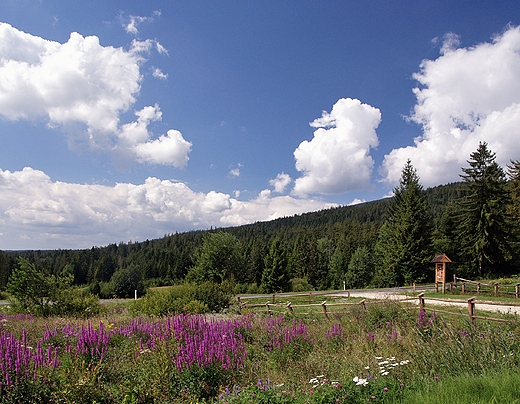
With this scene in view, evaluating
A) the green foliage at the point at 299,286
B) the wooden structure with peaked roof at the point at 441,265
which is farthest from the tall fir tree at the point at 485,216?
the green foliage at the point at 299,286

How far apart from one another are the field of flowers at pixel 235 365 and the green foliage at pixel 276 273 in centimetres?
4390

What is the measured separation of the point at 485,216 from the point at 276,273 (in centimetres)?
2821

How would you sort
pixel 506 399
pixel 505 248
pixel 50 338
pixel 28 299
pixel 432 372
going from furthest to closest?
pixel 505 248 → pixel 28 299 → pixel 50 338 → pixel 432 372 → pixel 506 399

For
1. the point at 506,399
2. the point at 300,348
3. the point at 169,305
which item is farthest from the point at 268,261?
the point at 506,399

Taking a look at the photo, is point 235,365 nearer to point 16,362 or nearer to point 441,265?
point 16,362

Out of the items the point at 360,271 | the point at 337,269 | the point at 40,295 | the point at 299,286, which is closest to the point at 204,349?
the point at 40,295

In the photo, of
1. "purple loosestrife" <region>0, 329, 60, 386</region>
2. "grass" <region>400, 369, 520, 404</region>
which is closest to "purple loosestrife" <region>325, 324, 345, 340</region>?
"grass" <region>400, 369, 520, 404</region>

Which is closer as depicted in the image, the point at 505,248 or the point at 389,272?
the point at 505,248

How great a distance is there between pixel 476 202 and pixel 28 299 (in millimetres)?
40972

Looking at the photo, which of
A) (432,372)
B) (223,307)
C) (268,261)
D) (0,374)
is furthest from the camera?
(268,261)

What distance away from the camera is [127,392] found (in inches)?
169

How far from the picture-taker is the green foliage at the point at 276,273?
1975 inches

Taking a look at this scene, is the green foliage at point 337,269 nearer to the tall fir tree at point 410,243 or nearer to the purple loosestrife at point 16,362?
the tall fir tree at point 410,243

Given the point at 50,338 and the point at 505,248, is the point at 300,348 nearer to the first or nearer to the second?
the point at 50,338
